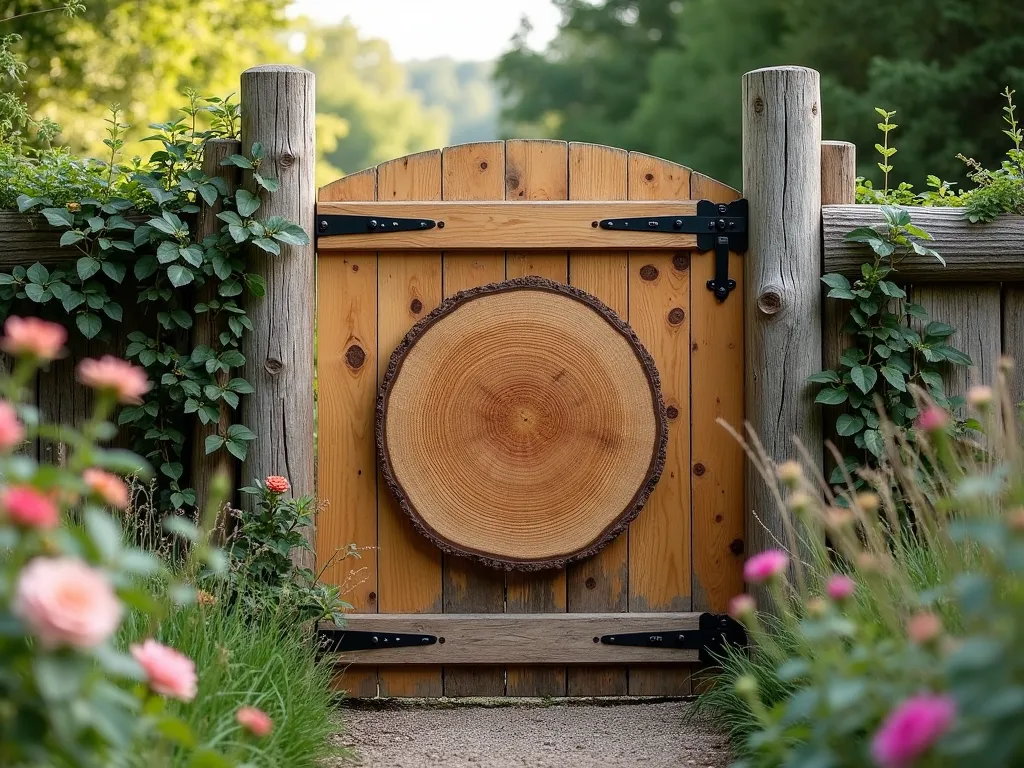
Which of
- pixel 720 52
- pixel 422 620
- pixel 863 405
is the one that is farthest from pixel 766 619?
pixel 720 52

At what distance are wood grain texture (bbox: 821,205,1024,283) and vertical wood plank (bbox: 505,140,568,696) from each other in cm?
88

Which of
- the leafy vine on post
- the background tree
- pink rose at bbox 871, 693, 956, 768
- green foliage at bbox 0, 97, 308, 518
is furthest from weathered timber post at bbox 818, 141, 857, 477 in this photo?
the background tree

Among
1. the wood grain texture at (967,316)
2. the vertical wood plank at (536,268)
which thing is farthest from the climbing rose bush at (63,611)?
the wood grain texture at (967,316)

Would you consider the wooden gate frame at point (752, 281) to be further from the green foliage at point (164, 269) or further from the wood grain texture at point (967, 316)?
the wood grain texture at point (967, 316)

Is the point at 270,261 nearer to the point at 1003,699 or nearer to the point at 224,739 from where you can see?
the point at 224,739

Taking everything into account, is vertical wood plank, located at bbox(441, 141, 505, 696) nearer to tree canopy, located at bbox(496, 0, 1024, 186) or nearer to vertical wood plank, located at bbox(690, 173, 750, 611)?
vertical wood plank, located at bbox(690, 173, 750, 611)

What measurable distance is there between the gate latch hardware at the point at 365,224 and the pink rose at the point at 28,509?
7.16 ft

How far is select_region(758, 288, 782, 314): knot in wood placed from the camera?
10.8ft

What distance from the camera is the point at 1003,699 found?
116 centimetres

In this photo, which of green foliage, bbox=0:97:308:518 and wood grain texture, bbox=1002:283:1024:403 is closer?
green foliage, bbox=0:97:308:518

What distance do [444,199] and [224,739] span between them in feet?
5.97

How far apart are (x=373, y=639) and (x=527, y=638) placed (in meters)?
0.49

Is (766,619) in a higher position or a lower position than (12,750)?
lower

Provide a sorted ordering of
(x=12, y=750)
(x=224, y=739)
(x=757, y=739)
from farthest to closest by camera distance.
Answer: (x=224, y=739)
(x=757, y=739)
(x=12, y=750)
